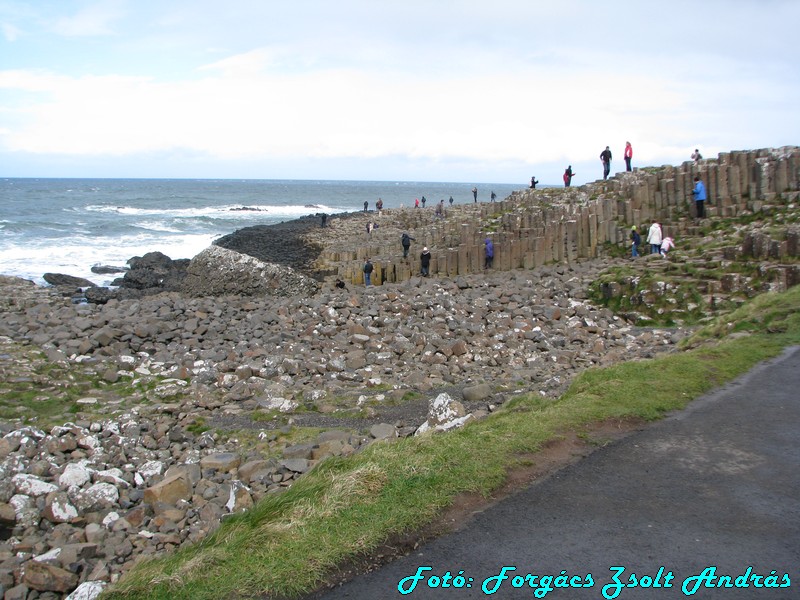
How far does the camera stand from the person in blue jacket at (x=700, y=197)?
2238 cm

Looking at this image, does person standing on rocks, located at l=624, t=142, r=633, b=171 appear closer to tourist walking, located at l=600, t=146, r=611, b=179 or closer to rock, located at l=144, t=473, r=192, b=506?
tourist walking, located at l=600, t=146, r=611, b=179

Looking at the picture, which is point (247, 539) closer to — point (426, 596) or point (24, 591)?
point (426, 596)

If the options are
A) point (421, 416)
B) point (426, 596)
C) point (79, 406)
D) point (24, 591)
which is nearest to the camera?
point (426, 596)

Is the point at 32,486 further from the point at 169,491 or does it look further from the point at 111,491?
the point at 169,491

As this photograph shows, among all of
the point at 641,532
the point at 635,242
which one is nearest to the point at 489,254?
the point at 635,242

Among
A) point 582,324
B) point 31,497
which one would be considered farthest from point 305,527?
point 582,324

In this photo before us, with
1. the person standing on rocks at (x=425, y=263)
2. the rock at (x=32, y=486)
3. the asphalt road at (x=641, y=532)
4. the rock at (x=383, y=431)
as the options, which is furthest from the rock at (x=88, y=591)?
the person standing on rocks at (x=425, y=263)

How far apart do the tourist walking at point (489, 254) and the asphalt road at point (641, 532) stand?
16.9 meters

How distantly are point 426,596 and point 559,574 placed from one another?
0.98m

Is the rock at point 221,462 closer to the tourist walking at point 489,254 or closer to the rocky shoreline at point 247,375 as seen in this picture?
the rocky shoreline at point 247,375

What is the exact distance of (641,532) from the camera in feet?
17.9

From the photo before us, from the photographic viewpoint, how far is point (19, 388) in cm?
1224

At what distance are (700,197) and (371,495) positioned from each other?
19.9 metres

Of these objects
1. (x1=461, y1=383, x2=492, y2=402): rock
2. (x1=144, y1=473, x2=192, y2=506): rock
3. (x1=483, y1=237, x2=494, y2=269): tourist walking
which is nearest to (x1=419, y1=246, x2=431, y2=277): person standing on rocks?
(x1=483, y1=237, x2=494, y2=269): tourist walking
